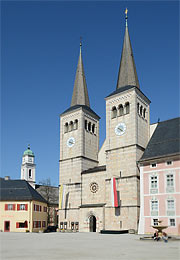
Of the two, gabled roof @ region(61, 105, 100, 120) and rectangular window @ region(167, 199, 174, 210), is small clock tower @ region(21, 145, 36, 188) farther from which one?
rectangular window @ region(167, 199, 174, 210)

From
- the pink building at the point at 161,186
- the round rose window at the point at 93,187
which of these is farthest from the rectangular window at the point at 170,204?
the round rose window at the point at 93,187

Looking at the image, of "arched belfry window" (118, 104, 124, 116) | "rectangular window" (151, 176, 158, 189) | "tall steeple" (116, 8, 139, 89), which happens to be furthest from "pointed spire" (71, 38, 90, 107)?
"rectangular window" (151, 176, 158, 189)

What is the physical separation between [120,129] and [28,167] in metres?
72.9

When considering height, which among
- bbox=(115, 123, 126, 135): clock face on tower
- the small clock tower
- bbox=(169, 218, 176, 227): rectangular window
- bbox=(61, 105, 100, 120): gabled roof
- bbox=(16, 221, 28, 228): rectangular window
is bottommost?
bbox=(16, 221, 28, 228): rectangular window

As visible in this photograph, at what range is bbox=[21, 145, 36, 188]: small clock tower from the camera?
113125mm

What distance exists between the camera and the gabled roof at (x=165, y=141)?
4100 cm

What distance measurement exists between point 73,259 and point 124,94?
122 feet

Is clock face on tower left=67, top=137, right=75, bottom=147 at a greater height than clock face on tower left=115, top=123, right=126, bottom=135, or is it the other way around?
clock face on tower left=115, top=123, right=126, bottom=135

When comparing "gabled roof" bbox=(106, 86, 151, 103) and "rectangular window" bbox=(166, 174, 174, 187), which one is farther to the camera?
"gabled roof" bbox=(106, 86, 151, 103)

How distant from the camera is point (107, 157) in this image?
49219mm

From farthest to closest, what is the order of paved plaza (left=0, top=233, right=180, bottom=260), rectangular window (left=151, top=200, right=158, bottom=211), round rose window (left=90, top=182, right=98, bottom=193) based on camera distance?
round rose window (left=90, top=182, right=98, bottom=193)
rectangular window (left=151, top=200, right=158, bottom=211)
paved plaza (left=0, top=233, right=180, bottom=260)

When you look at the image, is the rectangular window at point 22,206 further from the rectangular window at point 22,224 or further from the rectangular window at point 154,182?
the rectangular window at point 154,182

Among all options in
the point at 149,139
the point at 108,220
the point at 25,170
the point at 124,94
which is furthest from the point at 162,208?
the point at 25,170

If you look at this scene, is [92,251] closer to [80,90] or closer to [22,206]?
[22,206]
